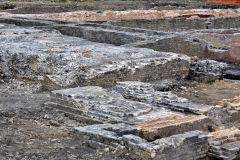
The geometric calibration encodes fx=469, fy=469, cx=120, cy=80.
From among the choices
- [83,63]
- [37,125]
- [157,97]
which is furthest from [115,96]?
[83,63]

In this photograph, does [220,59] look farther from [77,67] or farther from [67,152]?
[67,152]

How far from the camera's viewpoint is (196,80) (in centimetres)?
980

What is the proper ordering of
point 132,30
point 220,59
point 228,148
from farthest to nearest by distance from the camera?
point 132,30 → point 220,59 → point 228,148

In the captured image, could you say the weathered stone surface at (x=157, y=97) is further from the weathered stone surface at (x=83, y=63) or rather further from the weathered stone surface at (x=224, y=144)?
the weathered stone surface at (x=83, y=63)

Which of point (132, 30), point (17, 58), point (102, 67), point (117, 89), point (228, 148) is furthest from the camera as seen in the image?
point (132, 30)

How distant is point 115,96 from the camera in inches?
275

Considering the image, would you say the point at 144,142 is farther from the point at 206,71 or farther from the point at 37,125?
the point at 206,71

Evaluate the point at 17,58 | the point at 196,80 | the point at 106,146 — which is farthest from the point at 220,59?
the point at 106,146

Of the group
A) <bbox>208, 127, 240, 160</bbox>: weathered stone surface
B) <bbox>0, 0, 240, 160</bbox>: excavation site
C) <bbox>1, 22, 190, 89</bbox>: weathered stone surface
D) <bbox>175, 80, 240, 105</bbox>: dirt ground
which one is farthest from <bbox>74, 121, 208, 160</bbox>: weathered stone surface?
<bbox>175, 80, 240, 105</bbox>: dirt ground

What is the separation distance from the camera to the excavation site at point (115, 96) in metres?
5.48

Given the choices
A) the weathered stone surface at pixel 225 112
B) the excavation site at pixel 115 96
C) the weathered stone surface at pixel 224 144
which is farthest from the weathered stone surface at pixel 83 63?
the weathered stone surface at pixel 224 144

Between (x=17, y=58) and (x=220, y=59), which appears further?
(x=220, y=59)

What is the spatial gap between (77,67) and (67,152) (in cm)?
330

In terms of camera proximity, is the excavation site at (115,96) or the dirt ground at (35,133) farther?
the excavation site at (115,96)
